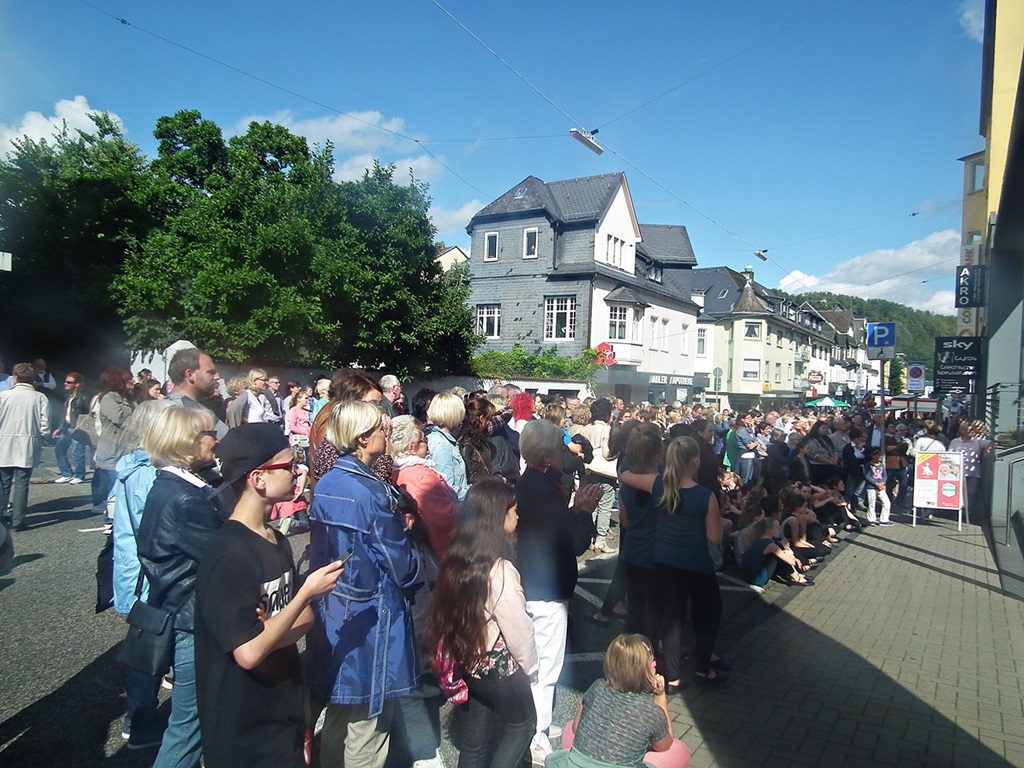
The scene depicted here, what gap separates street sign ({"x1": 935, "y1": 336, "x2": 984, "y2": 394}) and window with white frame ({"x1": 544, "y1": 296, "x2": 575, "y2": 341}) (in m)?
18.8

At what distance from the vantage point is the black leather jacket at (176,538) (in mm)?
2848

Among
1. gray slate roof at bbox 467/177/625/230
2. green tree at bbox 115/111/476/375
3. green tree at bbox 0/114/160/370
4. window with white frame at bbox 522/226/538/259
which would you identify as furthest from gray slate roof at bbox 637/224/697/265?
green tree at bbox 0/114/160/370

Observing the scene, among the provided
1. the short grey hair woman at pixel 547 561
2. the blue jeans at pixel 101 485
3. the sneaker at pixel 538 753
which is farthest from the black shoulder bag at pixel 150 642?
the blue jeans at pixel 101 485

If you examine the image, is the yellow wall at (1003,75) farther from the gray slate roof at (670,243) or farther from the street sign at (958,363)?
the gray slate roof at (670,243)

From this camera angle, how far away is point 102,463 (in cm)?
809

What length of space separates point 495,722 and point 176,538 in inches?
62.4

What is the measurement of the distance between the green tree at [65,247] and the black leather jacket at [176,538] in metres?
23.0

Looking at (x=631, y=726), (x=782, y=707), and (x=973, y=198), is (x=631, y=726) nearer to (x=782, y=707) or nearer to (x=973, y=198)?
(x=782, y=707)

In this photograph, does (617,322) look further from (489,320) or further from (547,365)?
(489,320)

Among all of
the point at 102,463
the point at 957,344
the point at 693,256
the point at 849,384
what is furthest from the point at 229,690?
the point at 849,384

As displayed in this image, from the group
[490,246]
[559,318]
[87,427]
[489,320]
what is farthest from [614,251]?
[87,427]

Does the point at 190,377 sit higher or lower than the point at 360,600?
higher

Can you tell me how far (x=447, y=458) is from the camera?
4730mm

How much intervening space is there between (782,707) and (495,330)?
105 ft
